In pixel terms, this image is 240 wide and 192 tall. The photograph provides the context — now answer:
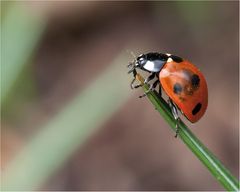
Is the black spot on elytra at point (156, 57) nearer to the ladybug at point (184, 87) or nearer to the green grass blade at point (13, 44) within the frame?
the ladybug at point (184, 87)

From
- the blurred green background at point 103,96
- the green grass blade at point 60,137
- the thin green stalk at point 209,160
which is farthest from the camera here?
the blurred green background at point 103,96

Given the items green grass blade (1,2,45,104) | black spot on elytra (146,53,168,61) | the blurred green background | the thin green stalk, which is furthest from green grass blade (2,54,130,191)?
the thin green stalk

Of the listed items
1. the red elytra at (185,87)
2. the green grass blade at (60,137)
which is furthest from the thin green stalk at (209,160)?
the green grass blade at (60,137)

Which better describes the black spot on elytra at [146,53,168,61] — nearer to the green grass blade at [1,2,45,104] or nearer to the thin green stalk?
the thin green stalk

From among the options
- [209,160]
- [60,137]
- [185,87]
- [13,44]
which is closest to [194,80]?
[185,87]

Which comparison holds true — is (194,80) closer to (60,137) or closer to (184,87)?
(184,87)

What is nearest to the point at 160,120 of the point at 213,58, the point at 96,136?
the point at 96,136

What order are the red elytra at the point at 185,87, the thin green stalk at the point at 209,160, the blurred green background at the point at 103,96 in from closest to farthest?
the thin green stalk at the point at 209,160
the red elytra at the point at 185,87
the blurred green background at the point at 103,96

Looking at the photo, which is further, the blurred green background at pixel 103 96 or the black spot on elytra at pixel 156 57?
the blurred green background at pixel 103 96
